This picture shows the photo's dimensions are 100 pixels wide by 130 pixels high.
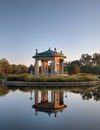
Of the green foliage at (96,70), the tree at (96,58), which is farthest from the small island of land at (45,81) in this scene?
the tree at (96,58)

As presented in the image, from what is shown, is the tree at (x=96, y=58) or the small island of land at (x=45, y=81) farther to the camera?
the tree at (x=96, y=58)

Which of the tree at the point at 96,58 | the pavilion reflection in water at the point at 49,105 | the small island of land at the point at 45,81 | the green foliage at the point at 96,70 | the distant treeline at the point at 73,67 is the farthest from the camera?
the tree at the point at 96,58

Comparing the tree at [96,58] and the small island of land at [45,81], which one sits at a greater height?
the tree at [96,58]

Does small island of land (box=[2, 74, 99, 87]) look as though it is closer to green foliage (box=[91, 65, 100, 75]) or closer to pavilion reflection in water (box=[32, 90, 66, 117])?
pavilion reflection in water (box=[32, 90, 66, 117])

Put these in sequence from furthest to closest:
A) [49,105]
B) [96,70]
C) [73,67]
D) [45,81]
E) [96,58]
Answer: [96,58], [96,70], [73,67], [45,81], [49,105]

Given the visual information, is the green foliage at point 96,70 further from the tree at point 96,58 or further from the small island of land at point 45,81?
the small island of land at point 45,81

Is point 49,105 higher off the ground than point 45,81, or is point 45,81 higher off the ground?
point 45,81

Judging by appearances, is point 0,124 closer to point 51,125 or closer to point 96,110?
point 51,125

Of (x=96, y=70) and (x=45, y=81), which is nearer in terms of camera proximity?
(x=45, y=81)

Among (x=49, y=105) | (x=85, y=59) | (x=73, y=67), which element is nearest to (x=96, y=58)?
(x=85, y=59)

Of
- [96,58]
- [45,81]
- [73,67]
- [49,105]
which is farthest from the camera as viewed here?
[96,58]

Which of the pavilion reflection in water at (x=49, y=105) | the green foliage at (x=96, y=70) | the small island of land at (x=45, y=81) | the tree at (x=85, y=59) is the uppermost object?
the tree at (x=85, y=59)

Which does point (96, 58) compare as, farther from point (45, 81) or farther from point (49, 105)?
point (49, 105)

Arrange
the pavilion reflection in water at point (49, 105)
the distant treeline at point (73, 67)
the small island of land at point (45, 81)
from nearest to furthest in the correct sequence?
the pavilion reflection in water at point (49, 105)
the small island of land at point (45, 81)
the distant treeline at point (73, 67)
